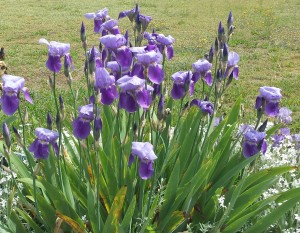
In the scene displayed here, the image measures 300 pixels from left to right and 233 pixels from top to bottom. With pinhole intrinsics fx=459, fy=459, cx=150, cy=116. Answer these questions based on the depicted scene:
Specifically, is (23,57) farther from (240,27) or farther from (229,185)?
(229,185)

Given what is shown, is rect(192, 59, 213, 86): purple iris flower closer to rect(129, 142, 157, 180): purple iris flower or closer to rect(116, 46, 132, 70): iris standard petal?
rect(116, 46, 132, 70): iris standard petal

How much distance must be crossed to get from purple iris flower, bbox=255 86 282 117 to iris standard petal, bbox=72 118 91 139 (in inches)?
38.4

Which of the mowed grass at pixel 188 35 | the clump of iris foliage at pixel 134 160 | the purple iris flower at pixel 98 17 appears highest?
the purple iris flower at pixel 98 17

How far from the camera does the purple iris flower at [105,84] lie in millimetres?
2172

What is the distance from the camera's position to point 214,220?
2672 millimetres

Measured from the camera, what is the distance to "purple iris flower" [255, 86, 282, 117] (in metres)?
2.48

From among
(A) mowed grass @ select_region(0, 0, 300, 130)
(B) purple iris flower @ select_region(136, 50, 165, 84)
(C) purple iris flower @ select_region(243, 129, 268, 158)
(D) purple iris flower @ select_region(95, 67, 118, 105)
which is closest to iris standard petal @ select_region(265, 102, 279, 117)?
(C) purple iris flower @ select_region(243, 129, 268, 158)

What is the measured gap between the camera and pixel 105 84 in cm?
218

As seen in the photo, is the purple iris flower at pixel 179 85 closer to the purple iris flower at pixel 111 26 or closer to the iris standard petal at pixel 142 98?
the iris standard petal at pixel 142 98

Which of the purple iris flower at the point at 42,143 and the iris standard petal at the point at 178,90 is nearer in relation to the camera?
the purple iris flower at the point at 42,143

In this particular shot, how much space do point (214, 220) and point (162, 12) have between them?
1300 centimetres

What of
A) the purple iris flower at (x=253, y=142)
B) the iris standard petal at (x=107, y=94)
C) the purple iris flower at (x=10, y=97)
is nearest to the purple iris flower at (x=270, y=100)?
the purple iris flower at (x=253, y=142)

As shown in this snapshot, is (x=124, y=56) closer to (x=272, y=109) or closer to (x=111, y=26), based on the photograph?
(x=111, y=26)

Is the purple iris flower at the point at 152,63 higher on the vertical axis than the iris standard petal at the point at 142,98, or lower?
higher
